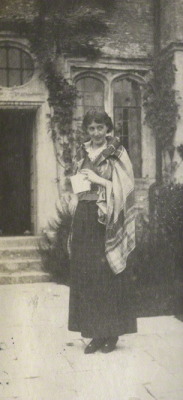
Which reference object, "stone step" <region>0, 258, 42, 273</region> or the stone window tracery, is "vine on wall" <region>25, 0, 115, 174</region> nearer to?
the stone window tracery

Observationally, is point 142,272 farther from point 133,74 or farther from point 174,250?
point 133,74

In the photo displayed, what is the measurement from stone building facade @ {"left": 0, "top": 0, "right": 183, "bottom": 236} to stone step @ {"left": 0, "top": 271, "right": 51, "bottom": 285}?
1.30 metres

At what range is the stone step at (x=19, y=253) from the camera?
24.8 ft

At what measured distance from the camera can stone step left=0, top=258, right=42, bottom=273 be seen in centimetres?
727

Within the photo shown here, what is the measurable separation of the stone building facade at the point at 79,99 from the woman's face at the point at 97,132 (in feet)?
15.1

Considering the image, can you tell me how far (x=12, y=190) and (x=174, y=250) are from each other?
4.21 meters

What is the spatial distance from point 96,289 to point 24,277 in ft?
11.4

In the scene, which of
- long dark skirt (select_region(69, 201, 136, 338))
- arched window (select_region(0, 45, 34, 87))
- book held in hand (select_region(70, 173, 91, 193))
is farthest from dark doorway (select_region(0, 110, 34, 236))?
book held in hand (select_region(70, 173, 91, 193))

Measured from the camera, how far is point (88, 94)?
886cm

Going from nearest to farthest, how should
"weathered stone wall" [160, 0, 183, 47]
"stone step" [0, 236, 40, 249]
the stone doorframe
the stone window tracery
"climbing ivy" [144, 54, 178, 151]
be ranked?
"stone step" [0, 236, 40, 249], "weathered stone wall" [160, 0, 183, 47], the stone doorframe, "climbing ivy" [144, 54, 178, 151], the stone window tracery

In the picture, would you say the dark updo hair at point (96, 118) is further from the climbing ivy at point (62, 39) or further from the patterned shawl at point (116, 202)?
the climbing ivy at point (62, 39)

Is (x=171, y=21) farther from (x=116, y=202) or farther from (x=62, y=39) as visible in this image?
(x=116, y=202)

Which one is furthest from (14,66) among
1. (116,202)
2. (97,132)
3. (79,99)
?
(116,202)

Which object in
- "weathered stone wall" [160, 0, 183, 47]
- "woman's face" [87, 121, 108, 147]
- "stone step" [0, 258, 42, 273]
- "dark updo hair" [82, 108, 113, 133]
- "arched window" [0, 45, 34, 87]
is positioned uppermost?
"weathered stone wall" [160, 0, 183, 47]
